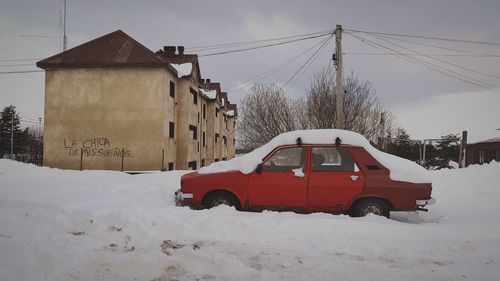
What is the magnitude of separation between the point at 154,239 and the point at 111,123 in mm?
16994

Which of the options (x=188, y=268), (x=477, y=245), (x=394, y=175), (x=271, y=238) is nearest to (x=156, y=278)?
(x=188, y=268)

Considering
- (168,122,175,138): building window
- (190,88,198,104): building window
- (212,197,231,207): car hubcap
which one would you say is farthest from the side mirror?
(190,88,198,104): building window

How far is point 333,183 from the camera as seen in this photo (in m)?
6.41

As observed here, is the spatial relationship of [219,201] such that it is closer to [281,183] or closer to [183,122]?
[281,183]

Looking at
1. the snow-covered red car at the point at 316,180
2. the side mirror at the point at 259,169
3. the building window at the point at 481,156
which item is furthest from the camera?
the building window at the point at 481,156

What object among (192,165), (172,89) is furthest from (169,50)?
(192,165)

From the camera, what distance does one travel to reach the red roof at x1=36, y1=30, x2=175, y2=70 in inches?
794

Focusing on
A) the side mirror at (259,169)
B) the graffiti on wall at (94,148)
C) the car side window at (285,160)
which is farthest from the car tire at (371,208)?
the graffiti on wall at (94,148)

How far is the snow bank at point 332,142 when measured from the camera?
6.32 m

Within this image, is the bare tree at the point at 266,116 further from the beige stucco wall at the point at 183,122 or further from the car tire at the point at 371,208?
the car tire at the point at 371,208

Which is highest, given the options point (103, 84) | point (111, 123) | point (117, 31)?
point (117, 31)

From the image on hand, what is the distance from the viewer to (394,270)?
12.6 ft

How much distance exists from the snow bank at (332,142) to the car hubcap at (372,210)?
0.63 m

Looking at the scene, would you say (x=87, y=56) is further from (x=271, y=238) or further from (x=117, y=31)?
(x=271, y=238)
